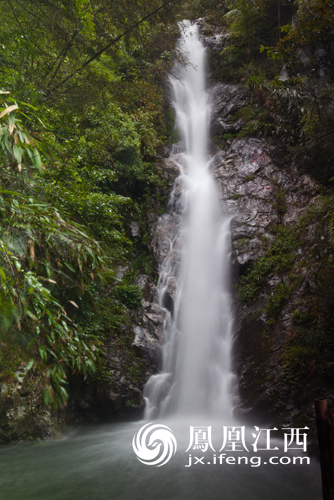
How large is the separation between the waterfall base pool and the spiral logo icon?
142 millimetres

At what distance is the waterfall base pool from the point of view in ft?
13.7

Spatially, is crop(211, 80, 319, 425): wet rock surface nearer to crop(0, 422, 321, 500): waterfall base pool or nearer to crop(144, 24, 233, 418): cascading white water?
crop(144, 24, 233, 418): cascading white water

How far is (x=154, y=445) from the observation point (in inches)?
228

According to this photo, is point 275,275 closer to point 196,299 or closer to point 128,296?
point 196,299

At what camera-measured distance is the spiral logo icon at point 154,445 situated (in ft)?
17.4

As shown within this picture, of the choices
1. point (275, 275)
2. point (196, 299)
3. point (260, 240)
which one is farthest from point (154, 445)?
point (260, 240)

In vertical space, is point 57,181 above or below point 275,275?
below

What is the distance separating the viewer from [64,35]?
4.73 metres

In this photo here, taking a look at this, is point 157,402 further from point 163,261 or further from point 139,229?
point 139,229

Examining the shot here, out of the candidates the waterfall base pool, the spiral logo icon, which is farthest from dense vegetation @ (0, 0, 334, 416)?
the spiral logo icon

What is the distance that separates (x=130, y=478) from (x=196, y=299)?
554cm

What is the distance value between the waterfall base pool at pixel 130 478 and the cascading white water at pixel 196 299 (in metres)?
2.10

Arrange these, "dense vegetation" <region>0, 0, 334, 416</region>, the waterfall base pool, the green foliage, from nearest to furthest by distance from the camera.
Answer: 1. "dense vegetation" <region>0, 0, 334, 416</region>
2. the waterfall base pool
3. the green foliage

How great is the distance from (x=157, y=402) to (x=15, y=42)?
775 cm
